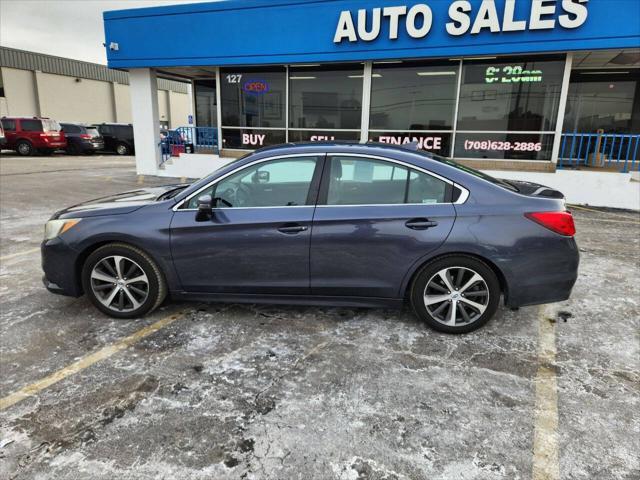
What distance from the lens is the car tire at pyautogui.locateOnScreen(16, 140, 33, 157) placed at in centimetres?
2231

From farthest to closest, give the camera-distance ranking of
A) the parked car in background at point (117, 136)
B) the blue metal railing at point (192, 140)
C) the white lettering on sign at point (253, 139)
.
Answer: the parked car in background at point (117, 136) → the blue metal railing at point (192, 140) → the white lettering on sign at point (253, 139)

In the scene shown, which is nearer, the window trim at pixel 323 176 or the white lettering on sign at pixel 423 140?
the window trim at pixel 323 176

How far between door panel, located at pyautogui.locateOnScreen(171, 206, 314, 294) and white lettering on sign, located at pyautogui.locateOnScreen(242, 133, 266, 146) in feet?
32.3

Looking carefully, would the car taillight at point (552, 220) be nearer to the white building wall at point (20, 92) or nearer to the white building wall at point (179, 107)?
the white building wall at point (20, 92)

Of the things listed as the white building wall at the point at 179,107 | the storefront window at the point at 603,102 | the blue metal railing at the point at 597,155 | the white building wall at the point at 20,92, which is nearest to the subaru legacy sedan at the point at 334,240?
the blue metal railing at the point at 597,155

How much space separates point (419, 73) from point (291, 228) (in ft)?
29.7

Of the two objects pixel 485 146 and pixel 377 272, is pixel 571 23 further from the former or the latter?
pixel 377 272

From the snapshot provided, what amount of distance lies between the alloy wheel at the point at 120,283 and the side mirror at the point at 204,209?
72 cm

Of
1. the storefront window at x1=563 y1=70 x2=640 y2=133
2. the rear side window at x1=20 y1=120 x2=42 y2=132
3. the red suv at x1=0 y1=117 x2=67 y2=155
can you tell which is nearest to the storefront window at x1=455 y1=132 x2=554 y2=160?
the storefront window at x1=563 y1=70 x2=640 y2=133

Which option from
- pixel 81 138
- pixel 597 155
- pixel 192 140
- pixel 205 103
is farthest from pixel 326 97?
pixel 81 138

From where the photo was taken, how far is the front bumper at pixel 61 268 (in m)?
3.75

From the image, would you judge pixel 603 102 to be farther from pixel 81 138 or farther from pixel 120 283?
pixel 81 138

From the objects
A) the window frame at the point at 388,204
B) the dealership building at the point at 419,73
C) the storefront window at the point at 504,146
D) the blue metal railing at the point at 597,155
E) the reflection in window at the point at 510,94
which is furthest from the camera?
the storefront window at the point at 504,146

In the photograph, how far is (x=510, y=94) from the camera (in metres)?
10.5
